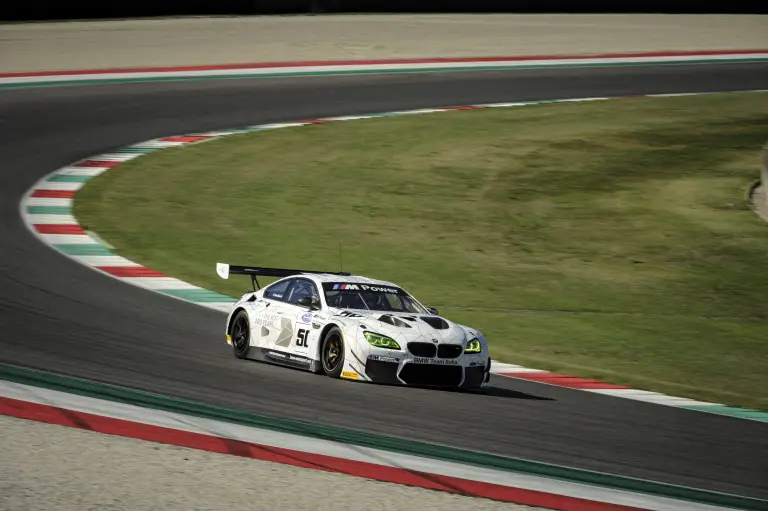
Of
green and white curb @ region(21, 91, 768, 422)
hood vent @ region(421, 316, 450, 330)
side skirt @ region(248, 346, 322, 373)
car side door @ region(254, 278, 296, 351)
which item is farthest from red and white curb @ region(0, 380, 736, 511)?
green and white curb @ region(21, 91, 768, 422)

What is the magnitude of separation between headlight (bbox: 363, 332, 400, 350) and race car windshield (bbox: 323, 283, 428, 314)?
0.86m

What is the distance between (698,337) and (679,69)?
19.9m

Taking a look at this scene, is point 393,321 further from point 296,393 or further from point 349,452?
point 349,452

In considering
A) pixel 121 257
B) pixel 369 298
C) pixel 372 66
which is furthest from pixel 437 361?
pixel 372 66

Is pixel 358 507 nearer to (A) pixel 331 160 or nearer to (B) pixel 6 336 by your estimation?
(B) pixel 6 336

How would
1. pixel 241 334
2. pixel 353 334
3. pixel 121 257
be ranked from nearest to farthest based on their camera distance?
pixel 353 334 → pixel 241 334 → pixel 121 257

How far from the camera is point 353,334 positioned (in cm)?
1198

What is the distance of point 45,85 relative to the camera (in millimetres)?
28562

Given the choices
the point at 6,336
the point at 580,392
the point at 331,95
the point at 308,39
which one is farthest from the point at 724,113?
the point at 6,336

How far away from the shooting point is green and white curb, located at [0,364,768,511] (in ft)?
26.6

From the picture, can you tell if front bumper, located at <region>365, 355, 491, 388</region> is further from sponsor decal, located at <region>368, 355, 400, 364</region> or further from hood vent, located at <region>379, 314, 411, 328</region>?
hood vent, located at <region>379, 314, 411, 328</region>

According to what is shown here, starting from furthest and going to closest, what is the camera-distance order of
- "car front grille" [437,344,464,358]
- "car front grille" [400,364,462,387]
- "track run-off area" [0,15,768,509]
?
"car front grille" [437,344,464,358]
"car front grille" [400,364,462,387]
"track run-off area" [0,15,768,509]

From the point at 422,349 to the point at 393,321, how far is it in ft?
1.52

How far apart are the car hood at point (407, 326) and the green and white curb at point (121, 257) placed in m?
1.22
